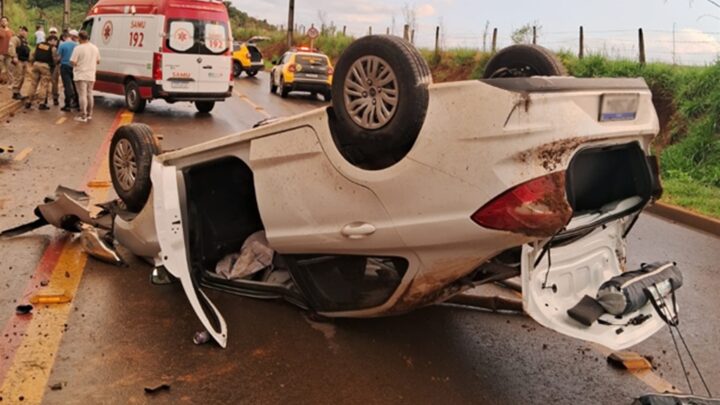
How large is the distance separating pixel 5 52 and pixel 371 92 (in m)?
16.7

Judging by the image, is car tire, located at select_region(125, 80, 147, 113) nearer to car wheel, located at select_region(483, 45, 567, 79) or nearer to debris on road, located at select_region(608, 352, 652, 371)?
car wheel, located at select_region(483, 45, 567, 79)

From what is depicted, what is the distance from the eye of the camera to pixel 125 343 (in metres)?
4.01

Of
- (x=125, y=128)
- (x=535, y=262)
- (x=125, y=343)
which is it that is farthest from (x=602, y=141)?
(x=125, y=128)

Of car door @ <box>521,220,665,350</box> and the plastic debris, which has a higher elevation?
car door @ <box>521,220,665,350</box>

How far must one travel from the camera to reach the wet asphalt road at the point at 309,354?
11.8 feet

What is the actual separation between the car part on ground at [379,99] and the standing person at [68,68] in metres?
13.2

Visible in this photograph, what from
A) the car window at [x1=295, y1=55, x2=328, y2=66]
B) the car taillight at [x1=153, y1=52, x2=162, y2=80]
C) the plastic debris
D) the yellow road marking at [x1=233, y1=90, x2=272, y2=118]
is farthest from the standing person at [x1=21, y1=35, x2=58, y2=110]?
the plastic debris

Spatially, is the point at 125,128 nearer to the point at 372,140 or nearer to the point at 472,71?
the point at 372,140

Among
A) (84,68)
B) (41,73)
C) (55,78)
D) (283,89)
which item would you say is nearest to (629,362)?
(84,68)

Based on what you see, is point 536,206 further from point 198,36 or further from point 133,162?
point 198,36

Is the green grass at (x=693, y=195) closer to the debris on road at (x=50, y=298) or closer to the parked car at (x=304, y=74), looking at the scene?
the debris on road at (x=50, y=298)

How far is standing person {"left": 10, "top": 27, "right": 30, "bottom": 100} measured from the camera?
16.7 metres

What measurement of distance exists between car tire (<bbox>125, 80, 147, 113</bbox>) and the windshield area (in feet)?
4.63

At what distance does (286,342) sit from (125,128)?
7.43ft
